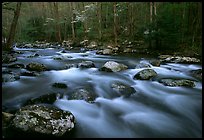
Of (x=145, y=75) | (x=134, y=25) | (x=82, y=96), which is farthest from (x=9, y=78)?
(x=134, y=25)

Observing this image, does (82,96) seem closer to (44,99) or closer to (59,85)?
(44,99)

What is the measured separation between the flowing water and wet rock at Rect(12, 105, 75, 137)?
0.37 m

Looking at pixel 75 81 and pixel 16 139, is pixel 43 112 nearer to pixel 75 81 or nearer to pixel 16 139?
pixel 16 139

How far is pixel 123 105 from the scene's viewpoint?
6.16 meters

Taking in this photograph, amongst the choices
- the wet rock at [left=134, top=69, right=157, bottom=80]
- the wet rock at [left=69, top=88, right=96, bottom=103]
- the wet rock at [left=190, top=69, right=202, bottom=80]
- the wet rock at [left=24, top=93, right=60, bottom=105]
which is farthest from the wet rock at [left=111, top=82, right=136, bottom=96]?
the wet rock at [left=190, top=69, right=202, bottom=80]

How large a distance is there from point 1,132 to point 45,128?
0.78m

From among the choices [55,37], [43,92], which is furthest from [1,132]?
[55,37]

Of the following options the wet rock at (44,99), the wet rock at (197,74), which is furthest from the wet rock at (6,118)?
the wet rock at (197,74)

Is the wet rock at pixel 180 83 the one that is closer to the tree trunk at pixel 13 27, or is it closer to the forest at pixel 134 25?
the forest at pixel 134 25

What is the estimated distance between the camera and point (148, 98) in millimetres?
6715

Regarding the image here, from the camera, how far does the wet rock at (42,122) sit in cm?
439

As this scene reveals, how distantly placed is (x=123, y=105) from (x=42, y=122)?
7.58 feet

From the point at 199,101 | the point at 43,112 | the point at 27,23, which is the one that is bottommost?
the point at 199,101

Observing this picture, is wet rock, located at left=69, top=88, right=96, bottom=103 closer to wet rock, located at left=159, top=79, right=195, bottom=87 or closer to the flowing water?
the flowing water
